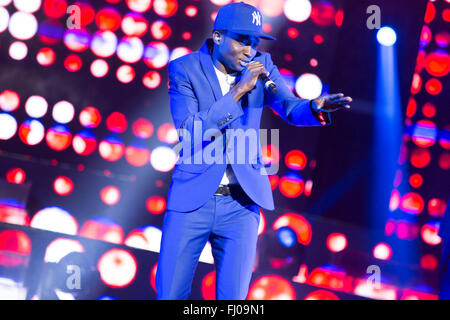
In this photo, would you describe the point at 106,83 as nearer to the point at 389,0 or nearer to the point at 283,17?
the point at 283,17

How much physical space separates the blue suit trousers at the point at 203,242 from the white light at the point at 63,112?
2.38 m

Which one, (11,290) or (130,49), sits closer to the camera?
(11,290)

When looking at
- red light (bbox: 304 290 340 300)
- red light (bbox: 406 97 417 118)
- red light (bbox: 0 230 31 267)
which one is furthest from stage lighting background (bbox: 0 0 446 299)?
red light (bbox: 304 290 340 300)

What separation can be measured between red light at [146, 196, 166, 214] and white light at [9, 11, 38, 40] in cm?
153

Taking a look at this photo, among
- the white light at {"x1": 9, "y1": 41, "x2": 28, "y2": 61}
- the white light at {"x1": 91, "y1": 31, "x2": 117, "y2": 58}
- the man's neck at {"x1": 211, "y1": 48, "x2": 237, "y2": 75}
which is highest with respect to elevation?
the white light at {"x1": 91, "y1": 31, "x2": 117, "y2": 58}

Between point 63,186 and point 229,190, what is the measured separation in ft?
7.25

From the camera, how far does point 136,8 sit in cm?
388

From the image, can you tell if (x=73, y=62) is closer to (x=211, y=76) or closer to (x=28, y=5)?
(x=28, y=5)

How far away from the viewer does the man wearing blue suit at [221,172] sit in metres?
1.69

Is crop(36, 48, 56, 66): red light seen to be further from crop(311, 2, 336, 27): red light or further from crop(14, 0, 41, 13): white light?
crop(311, 2, 336, 27): red light

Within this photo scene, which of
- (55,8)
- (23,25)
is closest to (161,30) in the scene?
(55,8)

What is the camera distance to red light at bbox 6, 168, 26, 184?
3.64 m

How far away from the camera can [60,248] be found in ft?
8.75

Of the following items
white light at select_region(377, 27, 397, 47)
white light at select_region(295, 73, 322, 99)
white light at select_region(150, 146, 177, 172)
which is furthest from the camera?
white light at select_region(150, 146, 177, 172)
